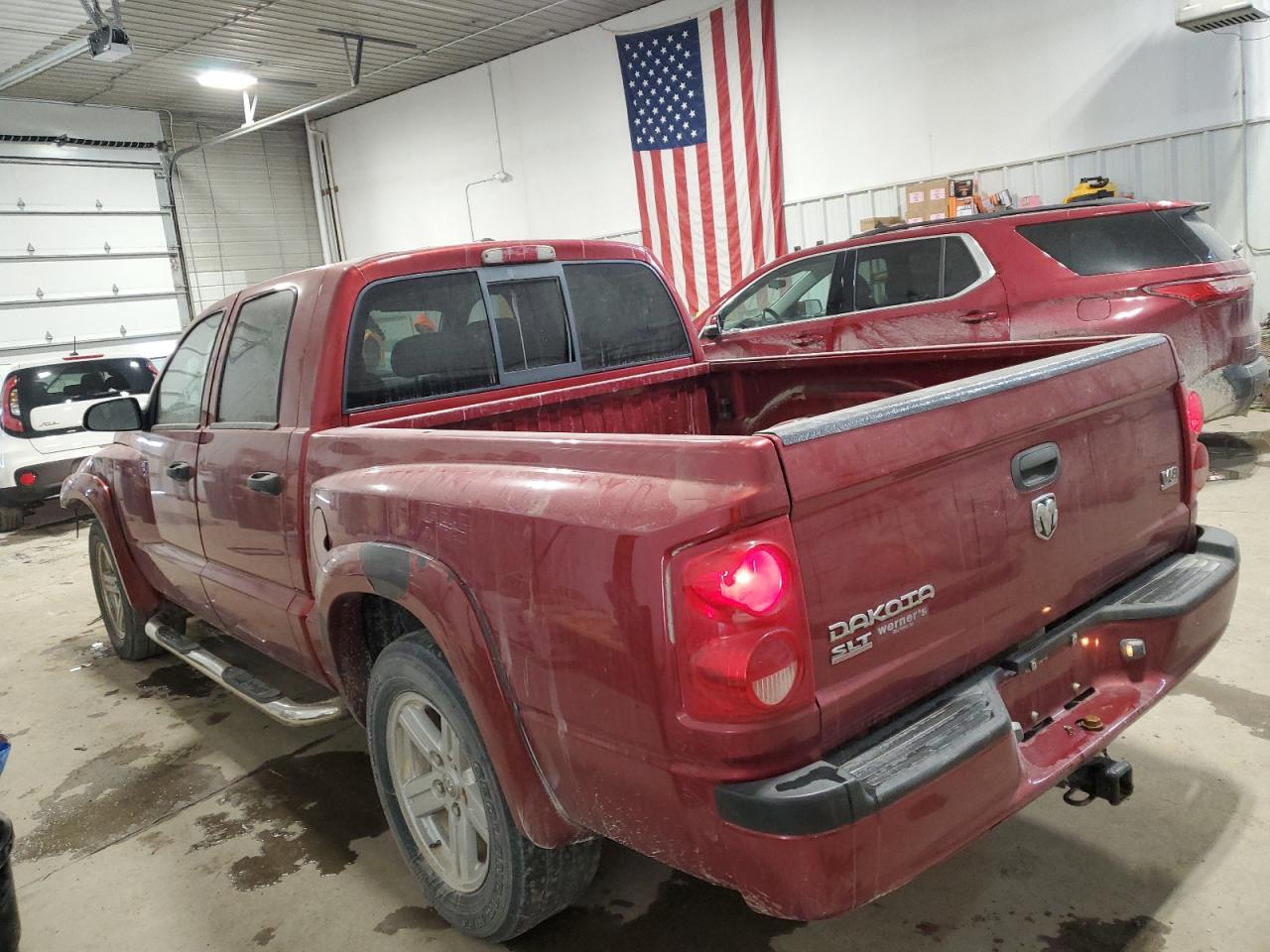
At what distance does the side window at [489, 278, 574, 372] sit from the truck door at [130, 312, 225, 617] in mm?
1161

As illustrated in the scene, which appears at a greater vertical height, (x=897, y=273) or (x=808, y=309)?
(x=897, y=273)

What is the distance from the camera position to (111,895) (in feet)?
9.01

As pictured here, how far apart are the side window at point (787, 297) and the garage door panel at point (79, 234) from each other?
32.5ft

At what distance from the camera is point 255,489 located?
287 cm

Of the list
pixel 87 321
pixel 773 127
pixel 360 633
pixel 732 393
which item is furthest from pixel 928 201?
pixel 87 321

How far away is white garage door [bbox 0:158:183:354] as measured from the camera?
1205 cm

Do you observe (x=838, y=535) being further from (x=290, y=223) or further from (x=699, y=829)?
(x=290, y=223)

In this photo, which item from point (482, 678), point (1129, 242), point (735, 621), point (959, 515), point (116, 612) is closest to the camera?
point (735, 621)

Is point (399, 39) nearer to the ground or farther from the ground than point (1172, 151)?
farther from the ground

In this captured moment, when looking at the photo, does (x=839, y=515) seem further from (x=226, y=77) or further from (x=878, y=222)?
(x=226, y=77)

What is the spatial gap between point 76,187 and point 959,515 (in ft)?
46.4

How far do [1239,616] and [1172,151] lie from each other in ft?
20.1

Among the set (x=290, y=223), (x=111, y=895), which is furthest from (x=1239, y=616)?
(x=290, y=223)

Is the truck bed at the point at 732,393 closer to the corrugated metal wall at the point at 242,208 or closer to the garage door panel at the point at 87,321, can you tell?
the garage door panel at the point at 87,321
